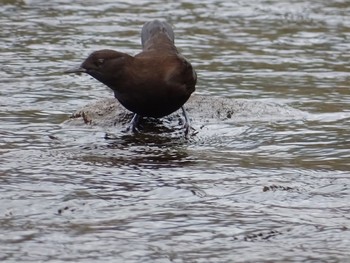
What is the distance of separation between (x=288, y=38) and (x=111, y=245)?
23.7 ft

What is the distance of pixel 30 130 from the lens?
761 cm

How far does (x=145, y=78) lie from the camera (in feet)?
23.5

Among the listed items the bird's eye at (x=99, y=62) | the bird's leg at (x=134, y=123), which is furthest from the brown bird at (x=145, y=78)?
the bird's leg at (x=134, y=123)

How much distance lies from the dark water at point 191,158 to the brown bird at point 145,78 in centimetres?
26

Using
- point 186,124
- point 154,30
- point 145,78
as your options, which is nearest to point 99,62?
point 145,78

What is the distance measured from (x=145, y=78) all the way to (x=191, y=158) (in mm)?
705

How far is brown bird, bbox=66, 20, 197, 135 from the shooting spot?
23.5 feet

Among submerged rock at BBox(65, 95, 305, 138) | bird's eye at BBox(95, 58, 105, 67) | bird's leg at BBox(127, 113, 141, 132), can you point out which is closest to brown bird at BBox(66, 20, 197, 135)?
bird's eye at BBox(95, 58, 105, 67)

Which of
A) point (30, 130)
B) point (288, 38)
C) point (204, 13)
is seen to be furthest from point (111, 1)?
point (30, 130)

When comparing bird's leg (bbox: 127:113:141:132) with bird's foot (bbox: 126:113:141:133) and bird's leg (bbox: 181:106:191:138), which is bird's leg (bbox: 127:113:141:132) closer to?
bird's foot (bbox: 126:113:141:133)

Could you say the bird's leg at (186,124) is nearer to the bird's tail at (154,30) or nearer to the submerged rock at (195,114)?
the submerged rock at (195,114)

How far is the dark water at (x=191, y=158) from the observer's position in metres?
4.96

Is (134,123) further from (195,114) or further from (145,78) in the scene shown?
(195,114)

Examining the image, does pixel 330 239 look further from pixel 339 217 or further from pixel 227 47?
pixel 227 47
